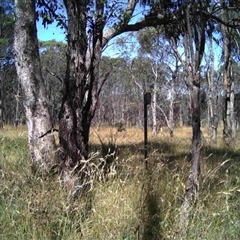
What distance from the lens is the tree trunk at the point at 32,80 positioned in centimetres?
476

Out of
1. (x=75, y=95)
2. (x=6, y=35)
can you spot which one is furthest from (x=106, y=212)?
(x=6, y=35)

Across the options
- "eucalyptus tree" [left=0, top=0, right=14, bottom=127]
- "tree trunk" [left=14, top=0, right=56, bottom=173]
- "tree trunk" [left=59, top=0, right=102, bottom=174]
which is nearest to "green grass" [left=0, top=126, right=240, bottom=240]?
"tree trunk" [left=59, top=0, right=102, bottom=174]

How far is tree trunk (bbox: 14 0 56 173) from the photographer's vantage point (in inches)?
187

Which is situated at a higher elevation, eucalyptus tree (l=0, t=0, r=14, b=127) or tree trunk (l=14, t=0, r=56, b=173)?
eucalyptus tree (l=0, t=0, r=14, b=127)

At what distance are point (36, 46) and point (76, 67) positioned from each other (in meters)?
1.20

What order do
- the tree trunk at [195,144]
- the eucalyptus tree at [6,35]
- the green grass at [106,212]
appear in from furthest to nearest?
the eucalyptus tree at [6,35], the tree trunk at [195,144], the green grass at [106,212]

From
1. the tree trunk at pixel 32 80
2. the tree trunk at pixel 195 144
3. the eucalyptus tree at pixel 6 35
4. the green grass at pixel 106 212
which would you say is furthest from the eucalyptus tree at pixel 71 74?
the eucalyptus tree at pixel 6 35

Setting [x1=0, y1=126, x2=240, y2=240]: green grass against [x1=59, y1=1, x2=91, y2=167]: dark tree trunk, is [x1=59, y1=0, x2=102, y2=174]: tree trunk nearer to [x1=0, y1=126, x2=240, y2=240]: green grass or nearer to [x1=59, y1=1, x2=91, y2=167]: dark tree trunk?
[x1=59, y1=1, x2=91, y2=167]: dark tree trunk

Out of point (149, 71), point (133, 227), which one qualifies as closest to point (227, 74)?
point (133, 227)

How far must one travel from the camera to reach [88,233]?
2.78m

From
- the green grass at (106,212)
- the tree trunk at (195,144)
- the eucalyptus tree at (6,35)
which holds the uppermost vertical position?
the eucalyptus tree at (6,35)

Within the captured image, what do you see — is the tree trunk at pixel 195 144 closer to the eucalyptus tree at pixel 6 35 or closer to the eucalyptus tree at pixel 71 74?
the eucalyptus tree at pixel 71 74

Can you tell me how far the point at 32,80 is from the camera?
16.2 feet

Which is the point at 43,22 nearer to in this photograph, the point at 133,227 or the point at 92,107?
the point at 92,107
